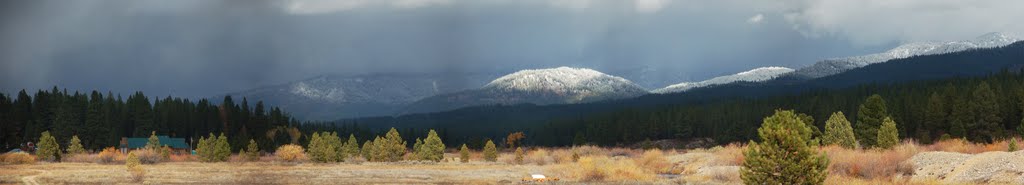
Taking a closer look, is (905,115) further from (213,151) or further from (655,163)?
(213,151)

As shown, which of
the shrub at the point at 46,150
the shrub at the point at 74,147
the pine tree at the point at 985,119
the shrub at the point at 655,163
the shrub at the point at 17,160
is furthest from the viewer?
the pine tree at the point at 985,119

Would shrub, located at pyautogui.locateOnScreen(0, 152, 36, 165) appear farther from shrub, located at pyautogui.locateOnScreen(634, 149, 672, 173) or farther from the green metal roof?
shrub, located at pyautogui.locateOnScreen(634, 149, 672, 173)

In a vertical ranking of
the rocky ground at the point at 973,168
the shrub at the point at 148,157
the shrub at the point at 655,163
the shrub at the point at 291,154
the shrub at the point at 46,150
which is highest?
the shrub at the point at 46,150

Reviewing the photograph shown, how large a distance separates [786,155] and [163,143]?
13505 centimetres

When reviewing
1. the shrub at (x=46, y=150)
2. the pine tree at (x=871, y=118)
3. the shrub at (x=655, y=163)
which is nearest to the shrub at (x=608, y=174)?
the shrub at (x=655, y=163)

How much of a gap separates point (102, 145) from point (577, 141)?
103270mm

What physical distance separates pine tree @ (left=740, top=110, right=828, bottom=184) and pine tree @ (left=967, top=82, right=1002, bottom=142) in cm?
9936

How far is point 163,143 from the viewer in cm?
14662

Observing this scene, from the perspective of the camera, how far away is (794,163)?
34406 millimetres

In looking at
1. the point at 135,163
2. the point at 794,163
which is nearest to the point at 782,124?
the point at 794,163

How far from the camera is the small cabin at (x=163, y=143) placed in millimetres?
143250

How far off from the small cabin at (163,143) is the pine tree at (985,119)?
130 metres

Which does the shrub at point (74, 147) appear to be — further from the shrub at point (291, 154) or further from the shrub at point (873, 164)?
the shrub at point (873, 164)

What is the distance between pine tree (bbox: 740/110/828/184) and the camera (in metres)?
34.3
